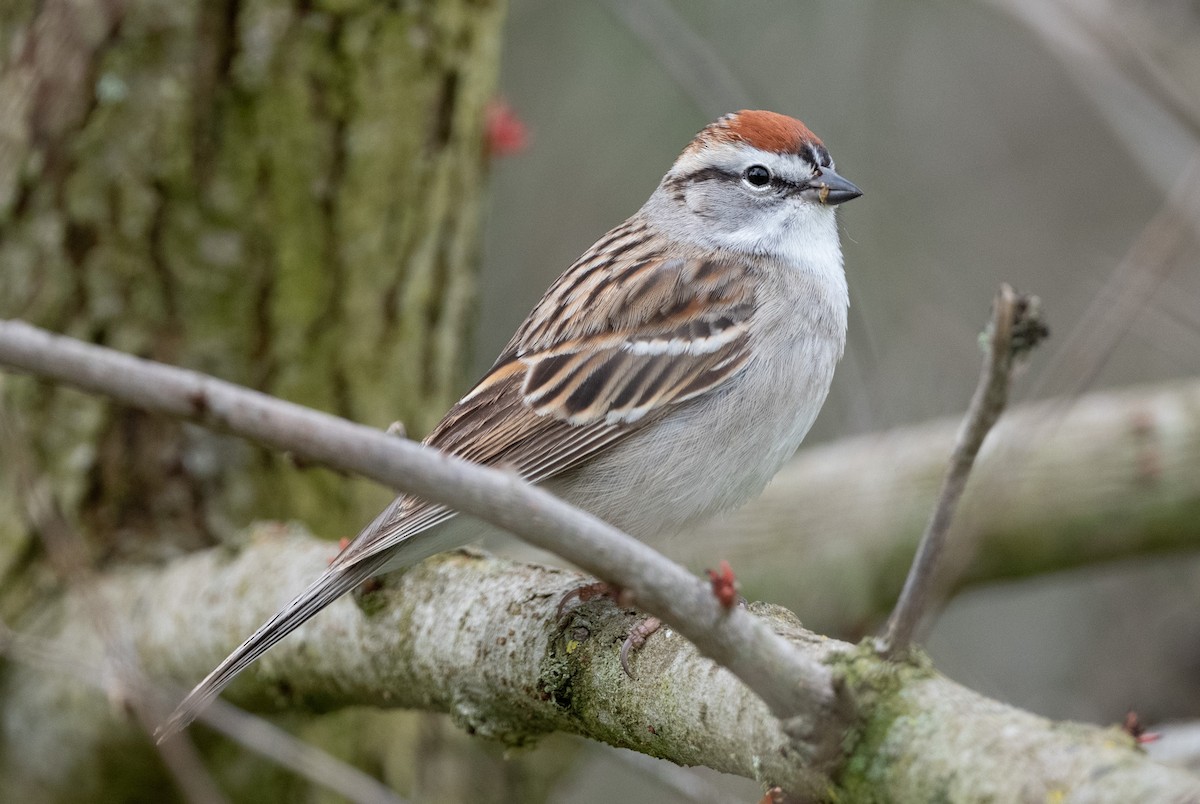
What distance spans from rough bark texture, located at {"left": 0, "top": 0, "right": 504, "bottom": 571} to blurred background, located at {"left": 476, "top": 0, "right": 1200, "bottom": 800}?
184 cm

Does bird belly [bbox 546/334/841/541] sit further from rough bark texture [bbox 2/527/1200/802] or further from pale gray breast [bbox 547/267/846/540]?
rough bark texture [bbox 2/527/1200/802]

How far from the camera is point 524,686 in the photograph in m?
2.70

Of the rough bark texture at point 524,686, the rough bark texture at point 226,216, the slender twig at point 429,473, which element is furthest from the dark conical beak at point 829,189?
the slender twig at point 429,473

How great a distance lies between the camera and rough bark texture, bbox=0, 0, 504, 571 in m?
3.74

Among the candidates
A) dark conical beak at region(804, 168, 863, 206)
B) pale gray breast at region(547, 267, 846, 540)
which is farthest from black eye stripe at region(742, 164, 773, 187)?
pale gray breast at region(547, 267, 846, 540)

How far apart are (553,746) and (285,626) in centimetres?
176

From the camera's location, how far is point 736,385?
3.27 meters

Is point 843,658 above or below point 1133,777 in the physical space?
below

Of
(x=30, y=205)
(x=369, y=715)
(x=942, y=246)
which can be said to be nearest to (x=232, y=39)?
(x=30, y=205)

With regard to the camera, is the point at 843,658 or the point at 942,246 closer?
the point at 843,658

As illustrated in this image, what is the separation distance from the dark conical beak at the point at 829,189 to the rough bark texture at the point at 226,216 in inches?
46.5

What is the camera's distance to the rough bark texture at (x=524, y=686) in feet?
5.61

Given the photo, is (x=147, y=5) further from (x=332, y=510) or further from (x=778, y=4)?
(x=778, y=4)

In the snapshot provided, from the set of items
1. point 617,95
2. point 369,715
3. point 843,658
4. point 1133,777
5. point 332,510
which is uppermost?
point 617,95
